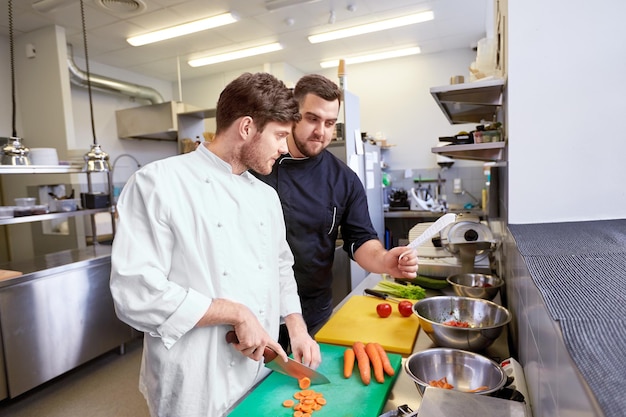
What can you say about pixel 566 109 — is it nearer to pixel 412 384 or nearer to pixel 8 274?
pixel 412 384

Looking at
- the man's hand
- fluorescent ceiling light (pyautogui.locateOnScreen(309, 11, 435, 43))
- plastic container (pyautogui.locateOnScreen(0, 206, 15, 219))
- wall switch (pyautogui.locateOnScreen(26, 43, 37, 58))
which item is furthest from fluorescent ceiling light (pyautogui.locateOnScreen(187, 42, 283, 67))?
the man's hand

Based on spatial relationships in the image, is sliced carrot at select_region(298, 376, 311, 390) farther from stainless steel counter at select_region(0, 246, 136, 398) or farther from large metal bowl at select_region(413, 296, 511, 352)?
stainless steel counter at select_region(0, 246, 136, 398)

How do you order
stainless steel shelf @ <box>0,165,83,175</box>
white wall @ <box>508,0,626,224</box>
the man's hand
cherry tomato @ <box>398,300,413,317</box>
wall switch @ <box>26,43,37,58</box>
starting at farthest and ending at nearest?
wall switch @ <box>26,43,37,58</box>
stainless steel shelf @ <box>0,165,83,175</box>
cherry tomato @ <box>398,300,413,317</box>
the man's hand
white wall @ <box>508,0,626,224</box>

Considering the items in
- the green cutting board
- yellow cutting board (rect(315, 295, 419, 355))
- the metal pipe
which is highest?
the metal pipe

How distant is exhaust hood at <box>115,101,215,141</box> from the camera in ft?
17.2

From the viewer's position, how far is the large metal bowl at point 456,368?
1.05m

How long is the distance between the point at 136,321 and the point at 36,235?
13.7 feet

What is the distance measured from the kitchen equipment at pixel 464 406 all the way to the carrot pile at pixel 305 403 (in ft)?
0.96

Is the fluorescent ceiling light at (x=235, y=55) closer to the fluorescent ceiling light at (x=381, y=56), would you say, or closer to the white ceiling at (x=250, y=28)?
the white ceiling at (x=250, y=28)

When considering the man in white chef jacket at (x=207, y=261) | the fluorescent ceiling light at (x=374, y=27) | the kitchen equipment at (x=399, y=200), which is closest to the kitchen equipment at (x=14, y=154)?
the man in white chef jacket at (x=207, y=261)

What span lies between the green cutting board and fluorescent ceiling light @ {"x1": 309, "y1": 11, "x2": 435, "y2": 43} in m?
4.13

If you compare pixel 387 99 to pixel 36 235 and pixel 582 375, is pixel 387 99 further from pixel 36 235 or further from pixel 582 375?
pixel 582 375

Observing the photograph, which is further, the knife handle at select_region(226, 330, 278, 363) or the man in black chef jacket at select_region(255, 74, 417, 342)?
the man in black chef jacket at select_region(255, 74, 417, 342)

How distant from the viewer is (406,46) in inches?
212
